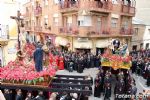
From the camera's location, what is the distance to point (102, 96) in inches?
613

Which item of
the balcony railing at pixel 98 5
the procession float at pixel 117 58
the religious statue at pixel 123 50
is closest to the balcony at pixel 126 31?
the balcony railing at pixel 98 5

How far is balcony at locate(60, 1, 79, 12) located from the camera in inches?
1059

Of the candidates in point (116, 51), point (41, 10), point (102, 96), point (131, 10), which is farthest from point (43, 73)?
point (41, 10)

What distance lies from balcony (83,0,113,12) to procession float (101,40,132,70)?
1002 cm

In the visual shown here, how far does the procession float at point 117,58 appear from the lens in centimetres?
1550

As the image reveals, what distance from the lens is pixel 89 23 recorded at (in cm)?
2698

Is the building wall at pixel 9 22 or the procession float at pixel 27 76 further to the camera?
the building wall at pixel 9 22

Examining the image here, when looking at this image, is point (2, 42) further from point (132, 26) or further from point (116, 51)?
point (132, 26)

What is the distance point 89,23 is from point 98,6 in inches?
76.7

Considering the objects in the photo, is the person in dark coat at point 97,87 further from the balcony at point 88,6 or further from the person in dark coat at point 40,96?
the balcony at point 88,6

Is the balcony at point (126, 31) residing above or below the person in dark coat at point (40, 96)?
A: above

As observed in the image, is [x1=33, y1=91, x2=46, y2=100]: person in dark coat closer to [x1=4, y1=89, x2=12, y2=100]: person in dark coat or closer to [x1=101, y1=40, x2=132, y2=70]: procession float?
[x1=4, y1=89, x2=12, y2=100]: person in dark coat

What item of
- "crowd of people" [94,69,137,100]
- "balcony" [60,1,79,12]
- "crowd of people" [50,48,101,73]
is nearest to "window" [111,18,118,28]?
"balcony" [60,1,79,12]

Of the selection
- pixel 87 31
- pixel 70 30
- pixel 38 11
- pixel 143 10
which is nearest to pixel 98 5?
pixel 87 31
